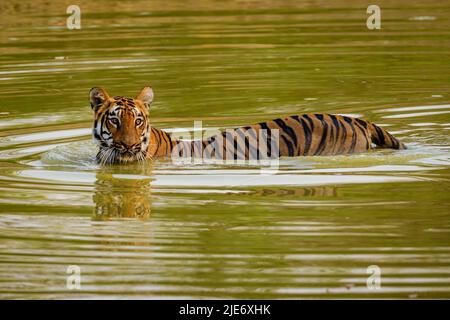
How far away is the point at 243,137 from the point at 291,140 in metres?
0.36

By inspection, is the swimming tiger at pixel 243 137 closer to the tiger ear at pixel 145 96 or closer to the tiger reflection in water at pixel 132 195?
the tiger ear at pixel 145 96

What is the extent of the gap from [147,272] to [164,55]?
919 cm

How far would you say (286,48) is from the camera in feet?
50.6

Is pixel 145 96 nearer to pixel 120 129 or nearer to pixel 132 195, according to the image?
pixel 120 129

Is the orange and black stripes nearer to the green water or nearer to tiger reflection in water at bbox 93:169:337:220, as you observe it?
the green water

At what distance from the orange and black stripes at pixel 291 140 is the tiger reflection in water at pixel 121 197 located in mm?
642

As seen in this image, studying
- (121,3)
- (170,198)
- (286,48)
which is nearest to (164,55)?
(286,48)

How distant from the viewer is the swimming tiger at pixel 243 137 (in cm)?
903

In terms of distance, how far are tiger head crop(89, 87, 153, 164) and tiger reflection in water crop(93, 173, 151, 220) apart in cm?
24

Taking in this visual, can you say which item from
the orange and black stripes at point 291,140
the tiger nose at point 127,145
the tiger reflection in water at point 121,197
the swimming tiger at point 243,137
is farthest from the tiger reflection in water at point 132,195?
the orange and black stripes at point 291,140

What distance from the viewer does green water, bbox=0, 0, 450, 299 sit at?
20.4 ft

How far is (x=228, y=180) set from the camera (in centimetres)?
846

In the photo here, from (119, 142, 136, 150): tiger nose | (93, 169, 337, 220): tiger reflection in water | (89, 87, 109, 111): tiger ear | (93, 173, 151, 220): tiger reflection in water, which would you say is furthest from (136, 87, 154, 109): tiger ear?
(93, 169, 337, 220): tiger reflection in water

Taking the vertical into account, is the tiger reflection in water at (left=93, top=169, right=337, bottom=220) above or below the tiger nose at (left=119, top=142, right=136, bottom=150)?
below
